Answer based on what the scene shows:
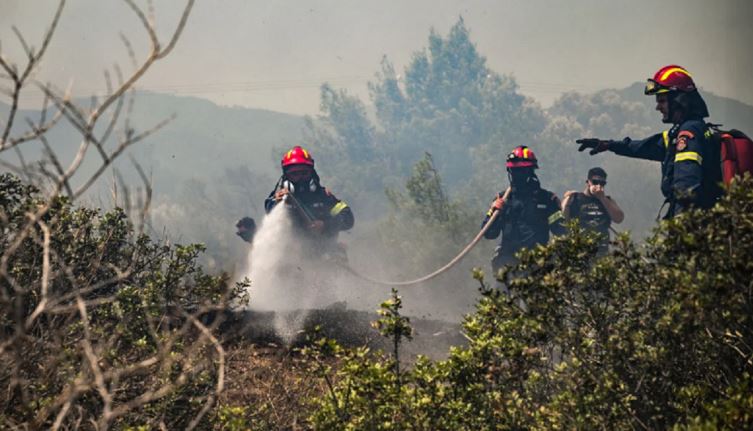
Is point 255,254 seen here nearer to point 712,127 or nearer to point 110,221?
point 110,221

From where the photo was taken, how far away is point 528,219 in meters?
10.5

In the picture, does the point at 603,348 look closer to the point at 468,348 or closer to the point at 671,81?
the point at 468,348

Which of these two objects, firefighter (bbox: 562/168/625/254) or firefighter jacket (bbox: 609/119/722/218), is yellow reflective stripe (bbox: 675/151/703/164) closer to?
firefighter jacket (bbox: 609/119/722/218)

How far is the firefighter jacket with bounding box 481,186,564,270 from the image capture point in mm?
10414

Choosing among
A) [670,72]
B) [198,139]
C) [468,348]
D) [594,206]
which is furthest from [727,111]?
[468,348]

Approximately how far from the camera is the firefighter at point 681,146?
6.12m

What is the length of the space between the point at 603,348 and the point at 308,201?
825 centimetres

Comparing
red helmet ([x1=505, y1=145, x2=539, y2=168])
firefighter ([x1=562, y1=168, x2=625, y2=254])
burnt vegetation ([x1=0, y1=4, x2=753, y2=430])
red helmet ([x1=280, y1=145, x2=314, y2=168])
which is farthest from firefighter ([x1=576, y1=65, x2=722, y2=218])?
red helmet ([x1=280, y1=145, x2=314, y2=168])

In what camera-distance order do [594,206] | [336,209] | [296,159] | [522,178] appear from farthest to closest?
[336,209] < [296,159] < [594,206] < [522,178]

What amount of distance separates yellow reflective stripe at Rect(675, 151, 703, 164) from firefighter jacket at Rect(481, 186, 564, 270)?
4.07 metres

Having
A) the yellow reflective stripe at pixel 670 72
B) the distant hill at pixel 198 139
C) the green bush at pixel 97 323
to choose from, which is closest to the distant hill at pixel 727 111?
the distant hill at pixel 198 139

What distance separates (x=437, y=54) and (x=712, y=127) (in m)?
72.0

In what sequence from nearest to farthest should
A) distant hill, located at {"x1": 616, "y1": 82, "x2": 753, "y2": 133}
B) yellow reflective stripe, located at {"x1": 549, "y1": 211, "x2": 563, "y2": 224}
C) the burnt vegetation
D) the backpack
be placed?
→ the burnt vegetation < the backpack < yellow reflective stripe, located at {"x1": 549, "y1": 211, "x2": 563, "y2": 224} < distant hill, located at {"x1": 616, "y1": 82, "x2": 753, "y2": 133}

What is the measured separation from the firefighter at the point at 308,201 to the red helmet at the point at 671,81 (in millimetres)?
6201
